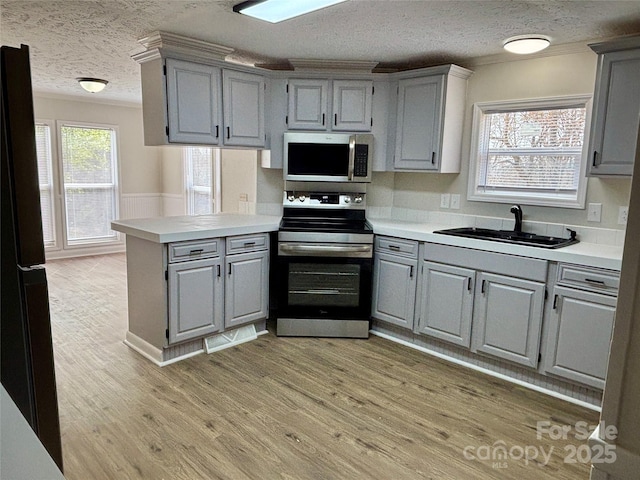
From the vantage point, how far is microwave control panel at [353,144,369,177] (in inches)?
149

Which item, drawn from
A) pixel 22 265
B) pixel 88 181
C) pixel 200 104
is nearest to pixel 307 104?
pixel 200 104

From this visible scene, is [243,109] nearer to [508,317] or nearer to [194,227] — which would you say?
[194,227]

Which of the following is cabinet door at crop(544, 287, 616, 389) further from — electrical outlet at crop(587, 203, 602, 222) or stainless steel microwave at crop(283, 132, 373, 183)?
stainless steel microwave at crop(283, 132, 373, 183)

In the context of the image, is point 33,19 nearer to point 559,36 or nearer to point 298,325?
point 298,325

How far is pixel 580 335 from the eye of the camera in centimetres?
265

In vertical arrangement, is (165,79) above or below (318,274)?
above

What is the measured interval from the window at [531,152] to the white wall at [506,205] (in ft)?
0.21

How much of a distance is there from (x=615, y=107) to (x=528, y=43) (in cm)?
67

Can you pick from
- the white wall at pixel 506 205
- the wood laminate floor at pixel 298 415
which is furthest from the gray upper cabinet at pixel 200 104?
the wood laminate floor at pixel 298 415

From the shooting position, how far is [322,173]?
12.6 feet

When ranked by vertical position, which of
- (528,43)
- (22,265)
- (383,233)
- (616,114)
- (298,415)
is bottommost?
(298,415)

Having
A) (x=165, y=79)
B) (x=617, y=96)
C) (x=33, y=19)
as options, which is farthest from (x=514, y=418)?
(x=33, y=19)

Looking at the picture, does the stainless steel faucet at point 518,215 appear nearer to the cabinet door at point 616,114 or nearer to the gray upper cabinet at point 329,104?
the cabinet door at point 616,114

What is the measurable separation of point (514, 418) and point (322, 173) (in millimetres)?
2336
